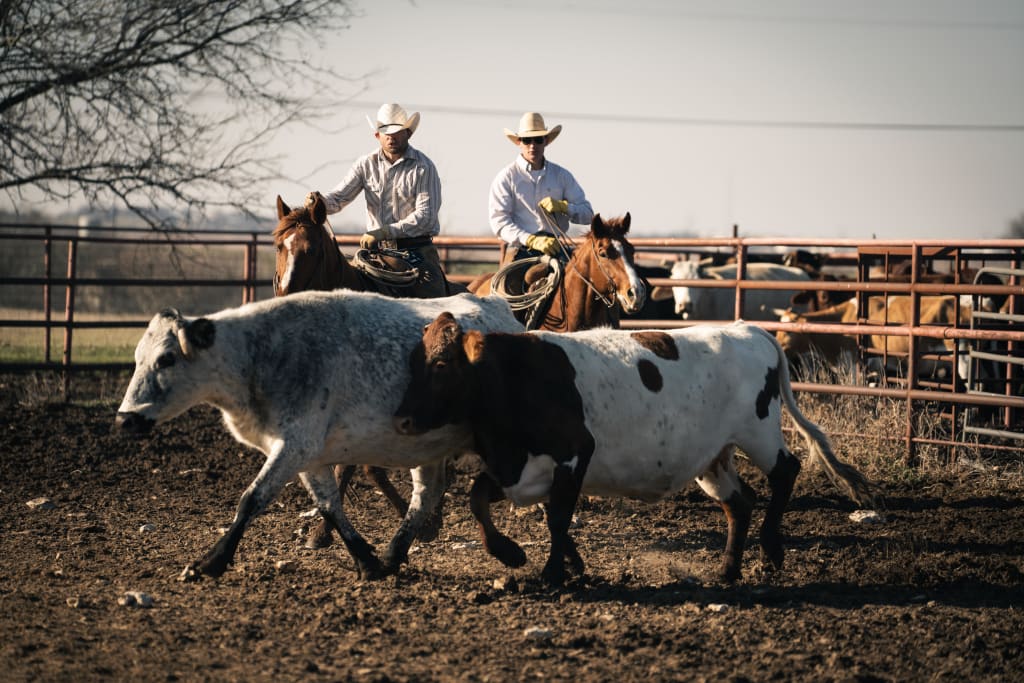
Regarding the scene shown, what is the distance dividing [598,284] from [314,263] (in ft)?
6.47

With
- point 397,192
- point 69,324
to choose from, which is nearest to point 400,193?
point 397,192

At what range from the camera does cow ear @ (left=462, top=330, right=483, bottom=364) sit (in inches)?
212

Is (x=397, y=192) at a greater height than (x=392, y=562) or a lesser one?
greater

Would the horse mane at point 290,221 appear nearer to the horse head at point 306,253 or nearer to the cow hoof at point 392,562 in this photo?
the horse head at point 306,253

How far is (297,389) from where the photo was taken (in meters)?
5.39

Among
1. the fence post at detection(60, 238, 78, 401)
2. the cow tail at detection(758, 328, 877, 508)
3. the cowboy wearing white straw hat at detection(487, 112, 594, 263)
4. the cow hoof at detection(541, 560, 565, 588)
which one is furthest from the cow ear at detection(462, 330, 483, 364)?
the fence post at detection(60, 238, 78, 401)

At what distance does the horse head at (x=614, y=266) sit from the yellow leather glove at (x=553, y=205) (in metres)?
0.45

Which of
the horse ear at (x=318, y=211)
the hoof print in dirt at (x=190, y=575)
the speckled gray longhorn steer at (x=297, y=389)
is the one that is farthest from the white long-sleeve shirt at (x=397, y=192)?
the hoof print in dirt at (x=190, y=575)

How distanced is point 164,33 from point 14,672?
400 inches

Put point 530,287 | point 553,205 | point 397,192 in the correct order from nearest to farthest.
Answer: point 397,192 < point 553,205 < point 530,287

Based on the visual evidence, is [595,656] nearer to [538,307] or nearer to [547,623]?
[547,623]

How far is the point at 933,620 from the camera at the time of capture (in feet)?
16.2

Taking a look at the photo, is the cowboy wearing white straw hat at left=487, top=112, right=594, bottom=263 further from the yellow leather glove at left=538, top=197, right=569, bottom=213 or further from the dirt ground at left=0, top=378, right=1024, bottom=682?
the dirt ground at left=0, top=378, right=1024, bottom=682

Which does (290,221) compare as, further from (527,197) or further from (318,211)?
(527,197)
